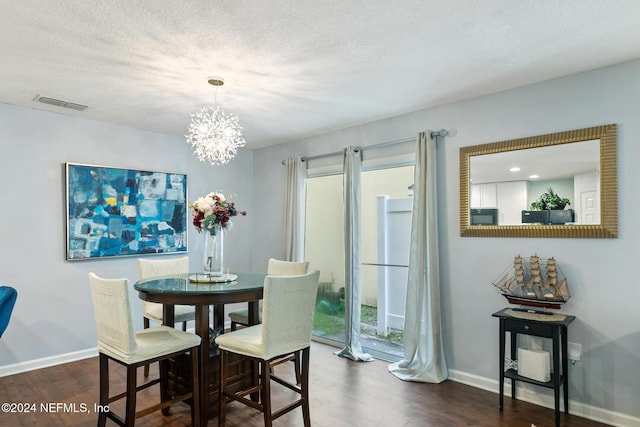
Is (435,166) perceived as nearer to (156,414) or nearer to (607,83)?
(607,83)

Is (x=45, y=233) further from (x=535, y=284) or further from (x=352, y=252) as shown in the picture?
(x=535, y=284)

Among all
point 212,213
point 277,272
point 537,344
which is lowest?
point 537,344

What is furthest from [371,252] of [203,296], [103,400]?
[103,400]

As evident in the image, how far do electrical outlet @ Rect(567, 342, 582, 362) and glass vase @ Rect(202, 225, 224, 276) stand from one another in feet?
9.22

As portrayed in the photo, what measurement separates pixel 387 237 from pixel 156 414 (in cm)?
278

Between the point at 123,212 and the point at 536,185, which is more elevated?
the point at 536,185

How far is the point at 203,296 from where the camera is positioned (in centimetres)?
267

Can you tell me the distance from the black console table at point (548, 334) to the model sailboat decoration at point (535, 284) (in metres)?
0.10

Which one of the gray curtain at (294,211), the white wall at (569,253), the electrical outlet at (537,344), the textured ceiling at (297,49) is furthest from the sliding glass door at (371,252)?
the electrical outlet at (537,344)

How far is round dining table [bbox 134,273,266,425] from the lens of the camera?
2666 mm

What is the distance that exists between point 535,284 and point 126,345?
2978 mm

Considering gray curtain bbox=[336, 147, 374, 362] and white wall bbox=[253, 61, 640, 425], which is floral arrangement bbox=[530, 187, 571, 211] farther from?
gray curtain bbox=[336, 147, 374, 362]

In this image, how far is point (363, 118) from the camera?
14.1 feet

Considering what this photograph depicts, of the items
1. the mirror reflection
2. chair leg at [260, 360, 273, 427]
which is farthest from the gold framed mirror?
chair leg at [260, 360, 273, 427]
